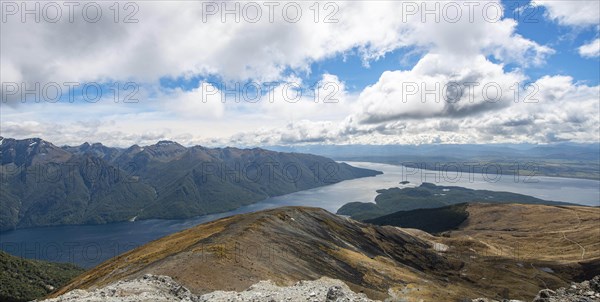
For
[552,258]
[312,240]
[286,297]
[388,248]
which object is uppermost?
[286,297]

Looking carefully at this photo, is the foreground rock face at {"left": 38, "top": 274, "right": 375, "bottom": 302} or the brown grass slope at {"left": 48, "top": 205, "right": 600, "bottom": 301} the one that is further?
the brown grass slope at {"left": 48, "top": 205, "right": 600, "bottom": 301}

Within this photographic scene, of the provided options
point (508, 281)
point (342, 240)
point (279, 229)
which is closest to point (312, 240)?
point (279, 229)

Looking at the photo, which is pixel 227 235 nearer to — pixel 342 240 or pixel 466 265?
pixel 342 240

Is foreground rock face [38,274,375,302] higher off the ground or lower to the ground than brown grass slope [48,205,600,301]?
higher

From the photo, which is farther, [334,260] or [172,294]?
[334,260]

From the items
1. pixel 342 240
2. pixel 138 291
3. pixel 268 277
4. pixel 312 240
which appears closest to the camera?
pixel 138 291

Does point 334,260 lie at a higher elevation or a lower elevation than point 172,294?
lower
